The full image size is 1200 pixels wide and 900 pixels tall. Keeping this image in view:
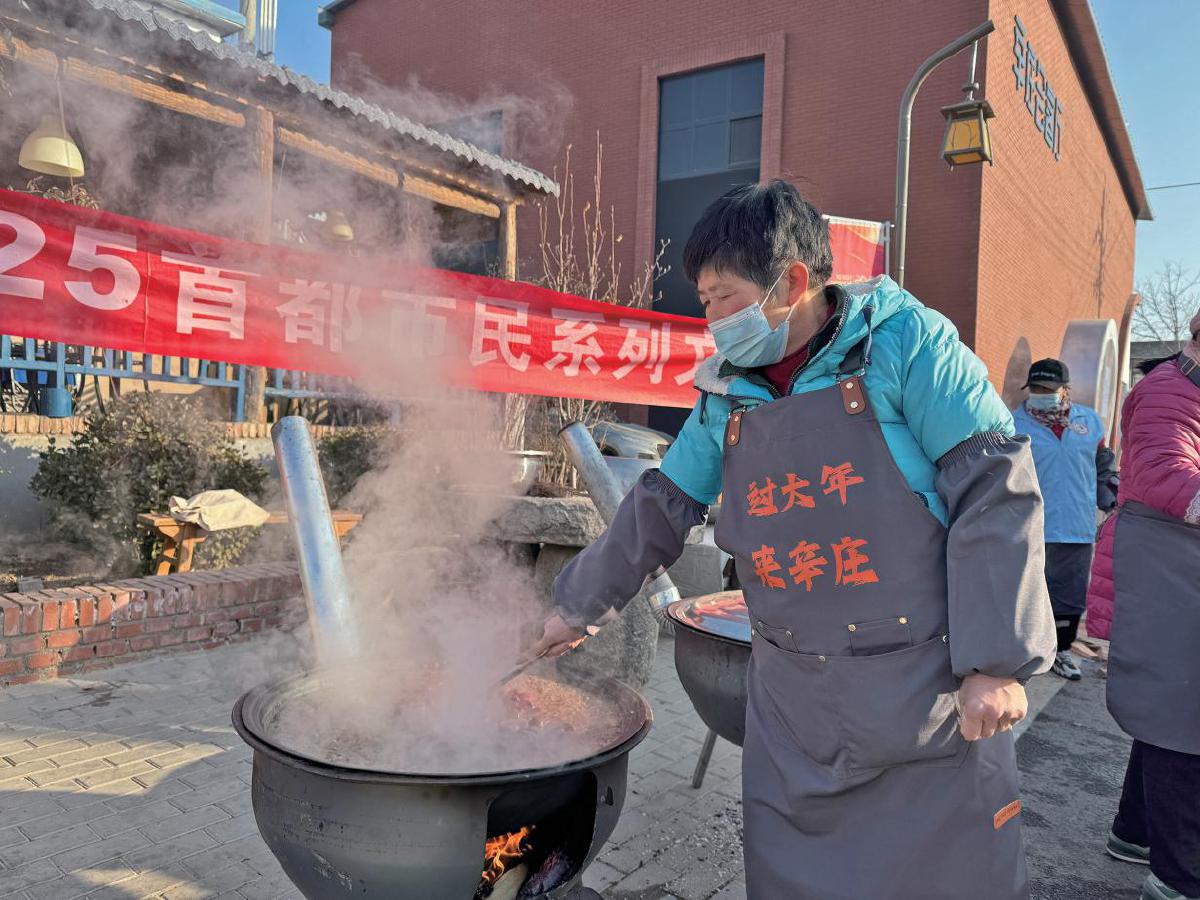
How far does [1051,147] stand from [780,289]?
16735mm

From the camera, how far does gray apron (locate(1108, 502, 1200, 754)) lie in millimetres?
2641

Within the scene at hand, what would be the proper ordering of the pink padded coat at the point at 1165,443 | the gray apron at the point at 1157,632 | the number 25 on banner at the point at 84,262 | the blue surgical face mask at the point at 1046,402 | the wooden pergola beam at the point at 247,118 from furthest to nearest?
the wooden pergola beam at the point at 247,118 → the blue surgical face mask at the point at 1046,402 → the number 25 on banner at the point at 84,262 → the gray apron at the point at 1157,632 → the pink padded coat at the point at 1165,443

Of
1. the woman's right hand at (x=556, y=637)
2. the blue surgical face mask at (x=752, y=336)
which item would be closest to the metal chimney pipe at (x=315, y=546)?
the woman's right hand at (x=556, y=637)

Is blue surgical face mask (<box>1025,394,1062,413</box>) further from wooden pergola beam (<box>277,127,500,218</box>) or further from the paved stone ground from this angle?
wooden pergola beam (<box>277,127,500,218</box>)

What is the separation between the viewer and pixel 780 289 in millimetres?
1721

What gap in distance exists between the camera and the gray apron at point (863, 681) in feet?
5.23

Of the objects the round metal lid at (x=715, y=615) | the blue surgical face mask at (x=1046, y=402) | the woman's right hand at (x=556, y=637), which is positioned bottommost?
the round metal lid at (x=715, y=615)

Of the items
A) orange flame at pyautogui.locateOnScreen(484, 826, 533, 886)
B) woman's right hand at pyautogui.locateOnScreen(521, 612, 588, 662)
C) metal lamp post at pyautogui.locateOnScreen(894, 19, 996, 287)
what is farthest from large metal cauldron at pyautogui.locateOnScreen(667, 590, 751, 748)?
metal lamp post at pyautogui.locateOnScreen(894, 19, 996, 287)

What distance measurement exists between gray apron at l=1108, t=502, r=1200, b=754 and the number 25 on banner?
4502mm

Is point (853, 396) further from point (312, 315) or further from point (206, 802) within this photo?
point (312, 315)

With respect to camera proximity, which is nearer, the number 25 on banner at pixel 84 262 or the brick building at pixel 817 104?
the number 25 on banner at pixel 84 262

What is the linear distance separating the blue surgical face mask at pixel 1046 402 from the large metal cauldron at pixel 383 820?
4.52m

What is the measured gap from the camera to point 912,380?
1599 mm

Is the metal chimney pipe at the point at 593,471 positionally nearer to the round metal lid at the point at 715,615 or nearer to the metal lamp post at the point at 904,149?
the round metal lid at the point at 715,615
